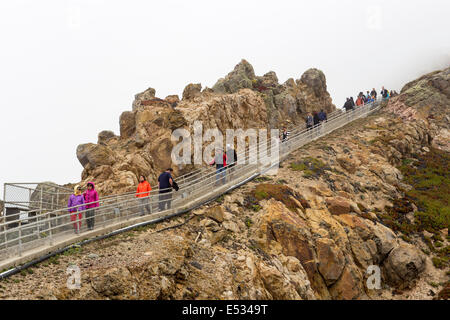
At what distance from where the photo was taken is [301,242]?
48.9 feet

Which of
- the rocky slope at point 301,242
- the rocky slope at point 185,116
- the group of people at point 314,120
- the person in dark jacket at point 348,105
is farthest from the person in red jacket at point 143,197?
the person in dark jacket at point 348,105

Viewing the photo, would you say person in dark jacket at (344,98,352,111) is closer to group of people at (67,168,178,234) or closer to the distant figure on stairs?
the distant figure on stairs

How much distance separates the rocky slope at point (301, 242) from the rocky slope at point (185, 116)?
26.5ft

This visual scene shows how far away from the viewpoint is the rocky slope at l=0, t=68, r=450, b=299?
10.1m

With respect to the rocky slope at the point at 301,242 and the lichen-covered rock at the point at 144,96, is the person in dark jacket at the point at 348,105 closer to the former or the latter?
the rocky slope at the point at 301,242

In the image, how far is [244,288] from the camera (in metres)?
11.3

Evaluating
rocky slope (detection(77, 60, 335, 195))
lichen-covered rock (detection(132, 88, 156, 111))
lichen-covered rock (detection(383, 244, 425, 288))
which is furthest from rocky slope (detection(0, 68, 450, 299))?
lichen-covered rock (detection(132, 88, 156, 111))

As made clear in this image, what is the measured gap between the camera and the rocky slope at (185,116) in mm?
22500

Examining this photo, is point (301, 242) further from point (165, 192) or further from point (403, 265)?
point (165, 192)

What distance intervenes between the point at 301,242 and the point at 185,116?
1594cm

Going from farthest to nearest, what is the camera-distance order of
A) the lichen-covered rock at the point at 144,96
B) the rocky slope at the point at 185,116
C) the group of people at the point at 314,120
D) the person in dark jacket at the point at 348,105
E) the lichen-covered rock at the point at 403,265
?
the person in dark jacket at the point at 348,105
the group of people at the point at 314,120
the lichen-covered rock at the point at 144,96
the rocky slope at the point at 185,116
the lichen-covered rock at the point at 403,265

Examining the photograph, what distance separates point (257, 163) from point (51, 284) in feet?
51.0
